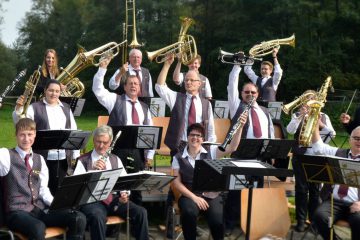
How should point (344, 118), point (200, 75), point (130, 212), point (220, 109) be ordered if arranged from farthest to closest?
point (220, 109), point (200, 75), point (344, 118), point (130, 212)

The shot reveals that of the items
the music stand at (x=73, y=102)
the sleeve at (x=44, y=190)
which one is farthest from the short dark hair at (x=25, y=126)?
the music stand at (x=73, y=102)

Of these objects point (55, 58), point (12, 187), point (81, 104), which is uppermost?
point (55, 58)

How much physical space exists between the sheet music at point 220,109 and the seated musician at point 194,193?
3.06 meters

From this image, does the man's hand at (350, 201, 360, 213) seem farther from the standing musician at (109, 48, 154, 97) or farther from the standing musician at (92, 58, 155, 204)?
the standing musician at (109, 48, 154, 97)

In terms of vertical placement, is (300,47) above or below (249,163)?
above

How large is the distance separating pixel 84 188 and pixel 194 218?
1384 mm

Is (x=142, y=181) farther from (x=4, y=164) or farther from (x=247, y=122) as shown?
(x=247, y=122)

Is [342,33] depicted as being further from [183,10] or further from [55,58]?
[55,58]

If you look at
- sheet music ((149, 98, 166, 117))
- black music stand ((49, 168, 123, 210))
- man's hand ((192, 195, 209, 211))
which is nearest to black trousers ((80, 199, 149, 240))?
black music stand ((49, 168, 123, 210))

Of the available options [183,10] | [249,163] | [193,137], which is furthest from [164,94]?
[183,10]

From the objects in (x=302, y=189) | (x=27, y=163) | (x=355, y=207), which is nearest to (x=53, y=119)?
(x=27, y=163)

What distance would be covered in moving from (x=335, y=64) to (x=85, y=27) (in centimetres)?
2300

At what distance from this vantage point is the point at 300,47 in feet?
104

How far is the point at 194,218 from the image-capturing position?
602 cm
